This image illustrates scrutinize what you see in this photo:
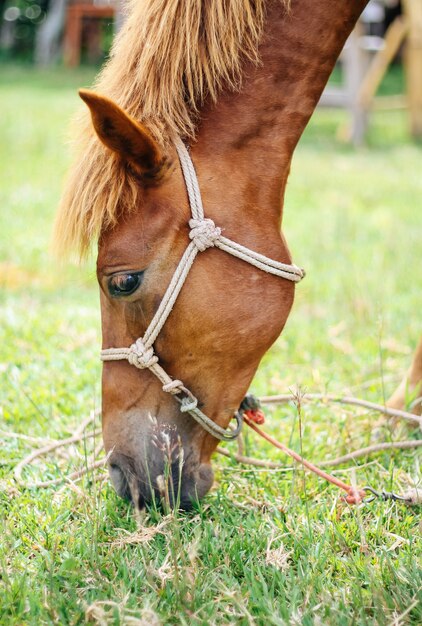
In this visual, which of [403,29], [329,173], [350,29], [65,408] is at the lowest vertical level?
[65,408]

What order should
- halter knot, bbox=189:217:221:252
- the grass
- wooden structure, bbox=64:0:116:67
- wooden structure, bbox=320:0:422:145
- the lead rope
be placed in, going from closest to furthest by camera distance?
the grass → halter knot, bbox=189:217:221:252 → the lead rope → wooden structure, bbox=320:0:422:145 → wooden structure, bbox=64:0:116:67

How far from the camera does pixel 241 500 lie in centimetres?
204

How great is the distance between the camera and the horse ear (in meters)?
1.56

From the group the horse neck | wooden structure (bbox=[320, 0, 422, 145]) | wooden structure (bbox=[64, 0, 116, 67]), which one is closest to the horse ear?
the horse neck

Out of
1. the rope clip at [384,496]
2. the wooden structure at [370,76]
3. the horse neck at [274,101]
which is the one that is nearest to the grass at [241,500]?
the rope clip at [384,496]

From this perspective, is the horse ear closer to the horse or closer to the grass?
the horse

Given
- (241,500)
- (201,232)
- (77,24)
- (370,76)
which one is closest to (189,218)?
(201,232)

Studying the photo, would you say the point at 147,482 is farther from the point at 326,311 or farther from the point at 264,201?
the point at 326,311

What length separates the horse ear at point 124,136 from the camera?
1558 mm

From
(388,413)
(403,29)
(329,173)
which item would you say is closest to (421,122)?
(403,29)

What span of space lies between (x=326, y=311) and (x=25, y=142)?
605 cm

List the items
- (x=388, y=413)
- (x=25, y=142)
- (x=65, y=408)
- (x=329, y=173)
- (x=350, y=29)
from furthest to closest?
(x=25, y=142) → (x=329, y=173) → (x=65, y=408) → (x=388, y=413) → (x=350, y=29)

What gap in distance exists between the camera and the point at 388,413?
228cm

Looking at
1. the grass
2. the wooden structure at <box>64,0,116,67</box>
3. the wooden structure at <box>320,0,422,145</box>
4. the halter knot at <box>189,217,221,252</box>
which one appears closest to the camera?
the grass
